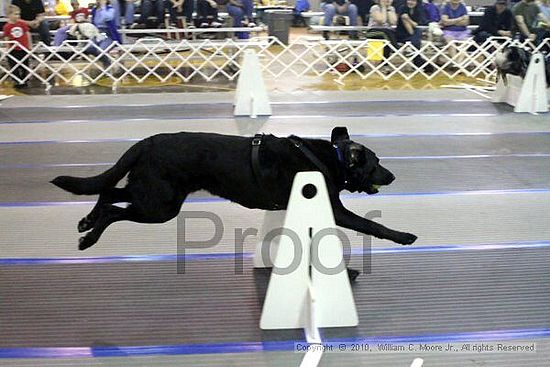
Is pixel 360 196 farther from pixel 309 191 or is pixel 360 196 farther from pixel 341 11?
pixel 341 11

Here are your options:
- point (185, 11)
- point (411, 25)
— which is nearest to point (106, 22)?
point (185, 11)

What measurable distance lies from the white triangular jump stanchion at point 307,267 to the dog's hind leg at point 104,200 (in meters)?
0.99

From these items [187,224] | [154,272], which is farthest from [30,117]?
[154,272]

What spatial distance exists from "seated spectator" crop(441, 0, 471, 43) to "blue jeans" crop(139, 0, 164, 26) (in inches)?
207

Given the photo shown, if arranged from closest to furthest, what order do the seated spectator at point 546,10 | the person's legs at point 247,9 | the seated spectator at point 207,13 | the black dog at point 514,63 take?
1. the black dog at point 514,63
2. the seated spectator at point 546,10
3. the seated spectator at point 207,13
4. the person's legs at point 247,9

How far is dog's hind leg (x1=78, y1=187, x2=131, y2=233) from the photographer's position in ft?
11.2

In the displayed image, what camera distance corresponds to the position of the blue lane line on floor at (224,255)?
370cm

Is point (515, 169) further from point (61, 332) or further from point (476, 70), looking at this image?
point (476, 70)

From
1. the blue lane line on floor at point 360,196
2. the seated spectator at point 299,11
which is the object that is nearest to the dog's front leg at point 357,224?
the blue lane line on floor at point 360,196

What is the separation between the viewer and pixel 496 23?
11852 millimetres

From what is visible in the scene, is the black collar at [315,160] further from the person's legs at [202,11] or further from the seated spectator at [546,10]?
the seated spectator at [546,10]

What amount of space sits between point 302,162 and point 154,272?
42.1 inches

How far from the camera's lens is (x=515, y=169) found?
5570 millimetres

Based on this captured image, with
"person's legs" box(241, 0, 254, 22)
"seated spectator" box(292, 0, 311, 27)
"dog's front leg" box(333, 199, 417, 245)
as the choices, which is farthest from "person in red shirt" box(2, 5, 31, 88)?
"seated spectator" box(292, 0, 311, 27)
